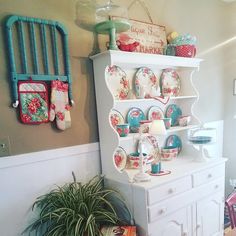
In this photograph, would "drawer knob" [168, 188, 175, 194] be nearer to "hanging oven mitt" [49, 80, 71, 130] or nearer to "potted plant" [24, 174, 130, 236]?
"potted plant" [24, 174, 130, 236]

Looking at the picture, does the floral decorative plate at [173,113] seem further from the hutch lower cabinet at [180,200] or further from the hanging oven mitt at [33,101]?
the hanging oven mitt at [33,101]

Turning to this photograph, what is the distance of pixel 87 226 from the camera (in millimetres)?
1388

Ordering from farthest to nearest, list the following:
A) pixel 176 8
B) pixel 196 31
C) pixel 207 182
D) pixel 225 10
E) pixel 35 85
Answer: pixel 225 10 < pixel 196 31 < pixel 176 8 < pixel 207 182 < pixel 35 85

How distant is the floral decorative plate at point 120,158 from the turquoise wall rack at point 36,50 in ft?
1.77

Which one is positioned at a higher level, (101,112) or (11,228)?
(101,112)

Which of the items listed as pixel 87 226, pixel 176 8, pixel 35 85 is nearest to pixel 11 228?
pixel 87 226

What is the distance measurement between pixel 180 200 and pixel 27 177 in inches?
42.6

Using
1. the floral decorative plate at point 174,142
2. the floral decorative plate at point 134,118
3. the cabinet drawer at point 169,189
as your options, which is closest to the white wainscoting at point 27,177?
the floral decorative plate at point 134,118

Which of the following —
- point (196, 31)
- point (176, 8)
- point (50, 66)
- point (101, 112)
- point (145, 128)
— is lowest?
point (145, 128)

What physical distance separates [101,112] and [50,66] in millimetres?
474

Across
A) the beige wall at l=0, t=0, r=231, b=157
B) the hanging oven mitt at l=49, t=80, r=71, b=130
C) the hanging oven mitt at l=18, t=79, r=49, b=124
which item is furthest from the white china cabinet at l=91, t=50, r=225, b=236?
the hanging oven mitt at l=18, t=79, r=49, b=124

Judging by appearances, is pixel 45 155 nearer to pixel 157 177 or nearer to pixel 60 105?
pixel 60 105

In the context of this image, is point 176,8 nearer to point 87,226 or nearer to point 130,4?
point 130,4

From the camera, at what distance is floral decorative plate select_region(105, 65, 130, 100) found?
1.81 metres
